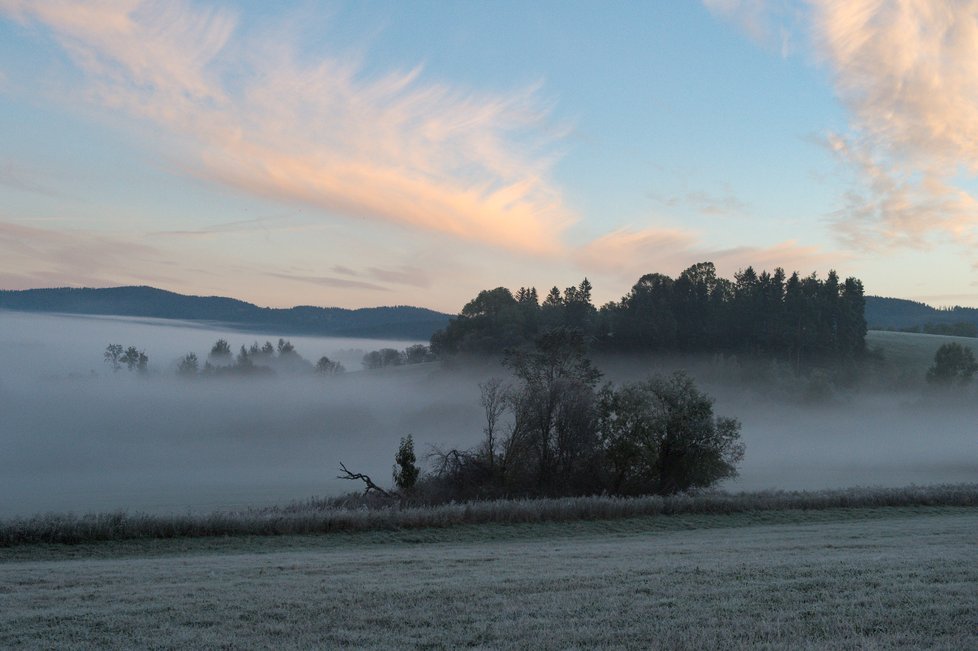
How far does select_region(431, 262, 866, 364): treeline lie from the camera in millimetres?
121500

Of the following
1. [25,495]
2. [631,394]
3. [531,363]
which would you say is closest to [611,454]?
[631,394]

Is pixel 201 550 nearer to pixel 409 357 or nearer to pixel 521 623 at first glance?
pixel 521 623

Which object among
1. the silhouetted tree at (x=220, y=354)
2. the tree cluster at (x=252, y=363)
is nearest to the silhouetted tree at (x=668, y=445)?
the tree cluster at (x=252, y=363)

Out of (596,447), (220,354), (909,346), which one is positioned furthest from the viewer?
(220,354)

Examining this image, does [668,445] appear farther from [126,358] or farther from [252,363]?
[126,358]

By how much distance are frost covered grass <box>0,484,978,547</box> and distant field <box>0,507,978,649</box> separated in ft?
17.1

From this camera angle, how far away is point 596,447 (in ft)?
160

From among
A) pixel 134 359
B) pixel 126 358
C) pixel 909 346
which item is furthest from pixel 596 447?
pixel 126 358

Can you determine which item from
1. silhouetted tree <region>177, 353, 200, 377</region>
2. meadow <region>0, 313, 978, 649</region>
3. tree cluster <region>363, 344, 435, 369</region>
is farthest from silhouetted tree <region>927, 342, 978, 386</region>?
silhouetted tree <region>177, 353, 200, 377</region>

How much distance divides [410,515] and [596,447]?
70.8ft

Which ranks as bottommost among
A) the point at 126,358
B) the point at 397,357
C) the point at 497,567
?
the point at 126,358

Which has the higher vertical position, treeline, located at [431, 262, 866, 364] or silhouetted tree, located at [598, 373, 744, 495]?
treeline, located at [431, 262, 866, 364]

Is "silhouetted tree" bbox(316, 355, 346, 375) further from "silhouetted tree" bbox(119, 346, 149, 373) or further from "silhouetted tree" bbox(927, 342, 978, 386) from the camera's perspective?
"silhouetted tree" bbox(927, 342, 978, 386)

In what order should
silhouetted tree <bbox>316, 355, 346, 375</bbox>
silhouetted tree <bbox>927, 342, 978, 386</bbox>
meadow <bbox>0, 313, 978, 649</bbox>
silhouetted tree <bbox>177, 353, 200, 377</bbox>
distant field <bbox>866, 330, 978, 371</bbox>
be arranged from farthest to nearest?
silhouetted tree <bbox>177, 353, 200, 377</bbox>, silhouetted tree <bbox>316, 355, 346, 375</bbox>, distant field <bbox>866, 330, 978, 371</bbox>, silhouetted tree <bbox>927, 342, 978, 386</bbox>, meadow <bbox>0, 313, 978, 649</bbox>
